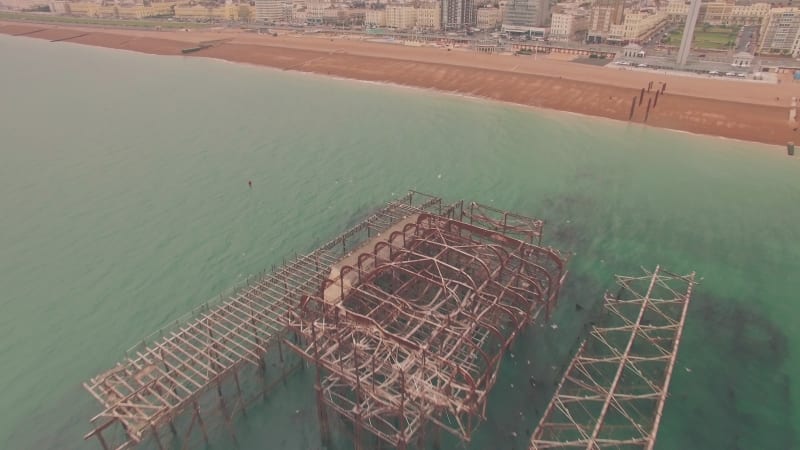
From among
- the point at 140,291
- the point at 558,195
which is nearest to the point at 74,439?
the point at 140,291

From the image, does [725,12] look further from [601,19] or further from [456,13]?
[456,13]

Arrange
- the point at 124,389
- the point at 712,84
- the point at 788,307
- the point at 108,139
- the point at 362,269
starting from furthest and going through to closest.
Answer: the point at 712,84, the point at 108,139, the point at 788,307, the point at 362,269, the point at 124,389

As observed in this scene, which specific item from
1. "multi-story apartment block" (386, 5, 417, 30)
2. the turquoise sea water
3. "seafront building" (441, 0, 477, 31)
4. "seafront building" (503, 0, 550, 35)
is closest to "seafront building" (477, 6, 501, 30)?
"seafront building" (441, 0, 477, 31)

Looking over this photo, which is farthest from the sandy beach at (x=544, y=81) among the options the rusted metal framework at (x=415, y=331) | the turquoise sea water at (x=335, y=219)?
the rusted metal framework at (x=415, y=331)

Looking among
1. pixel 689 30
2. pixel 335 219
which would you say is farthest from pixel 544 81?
pixel 335 219

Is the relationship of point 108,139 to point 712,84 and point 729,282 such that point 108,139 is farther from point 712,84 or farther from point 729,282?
point 712,84

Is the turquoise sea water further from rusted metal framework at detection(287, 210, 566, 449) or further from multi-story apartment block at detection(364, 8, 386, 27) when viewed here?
multi-story apartment block at detection(364, 8, 386, 27)
